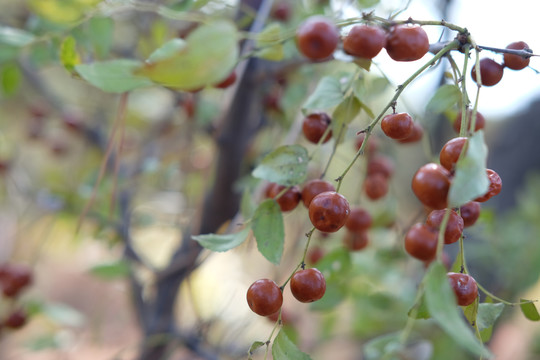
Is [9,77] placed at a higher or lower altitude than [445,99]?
lower

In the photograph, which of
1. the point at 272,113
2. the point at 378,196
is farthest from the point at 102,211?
the point at 378,196

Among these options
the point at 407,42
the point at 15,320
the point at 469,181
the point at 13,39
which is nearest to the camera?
the point at 469,181

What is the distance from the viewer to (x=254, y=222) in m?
0.38

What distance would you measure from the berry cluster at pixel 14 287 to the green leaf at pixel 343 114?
641 millimetres

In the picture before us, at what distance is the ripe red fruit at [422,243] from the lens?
1.19ft

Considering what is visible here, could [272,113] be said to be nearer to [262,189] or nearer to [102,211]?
[262,189]

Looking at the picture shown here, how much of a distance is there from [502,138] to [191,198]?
5.76 feet

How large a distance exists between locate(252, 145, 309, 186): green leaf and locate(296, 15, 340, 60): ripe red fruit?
9 cm

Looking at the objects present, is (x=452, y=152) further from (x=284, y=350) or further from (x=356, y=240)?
(x=356, y=240)

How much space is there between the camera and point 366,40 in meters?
0.32

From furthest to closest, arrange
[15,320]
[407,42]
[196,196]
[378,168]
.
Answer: [196,196] → [15,320] → [378,168] → [407,42]

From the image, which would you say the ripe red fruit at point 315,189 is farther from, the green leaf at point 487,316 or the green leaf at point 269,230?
the green leaf at point 487,316

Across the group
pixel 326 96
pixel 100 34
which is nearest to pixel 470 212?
pixel 326 96

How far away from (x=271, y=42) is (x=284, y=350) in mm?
252
